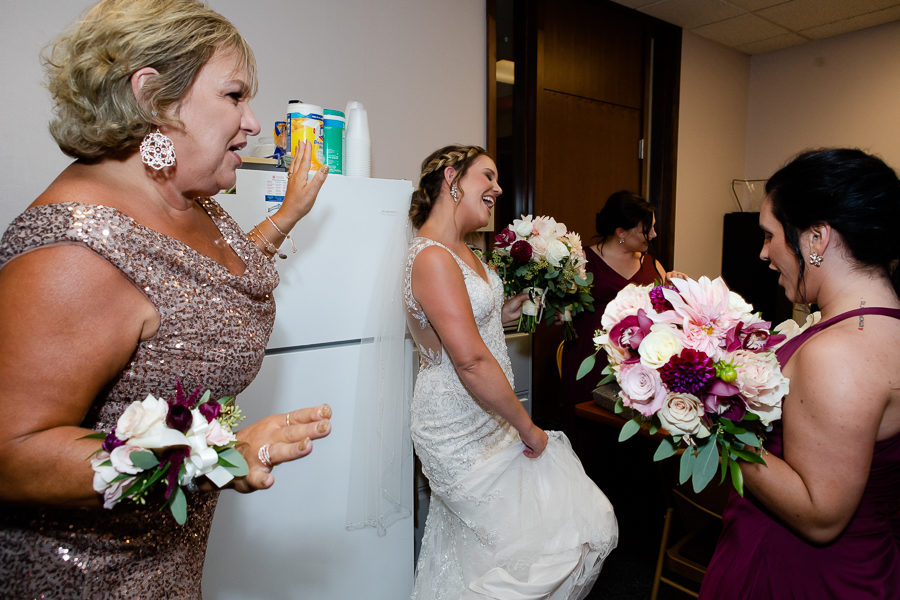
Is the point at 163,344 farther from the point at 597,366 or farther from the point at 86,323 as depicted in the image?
the point at 597,366

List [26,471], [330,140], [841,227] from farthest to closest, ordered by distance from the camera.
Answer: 1. [330,140]
2. [841,227]
3. [26,471]

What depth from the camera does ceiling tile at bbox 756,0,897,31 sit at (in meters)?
3.67

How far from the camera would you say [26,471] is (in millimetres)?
759

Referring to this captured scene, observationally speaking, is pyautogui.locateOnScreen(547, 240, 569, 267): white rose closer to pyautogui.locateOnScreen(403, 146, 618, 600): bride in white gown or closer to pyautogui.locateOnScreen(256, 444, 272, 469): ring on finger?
pyautogui.locateOnScreen(403, 146, 618, 600): bride in white gown

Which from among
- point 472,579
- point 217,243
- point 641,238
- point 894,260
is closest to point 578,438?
point 641,238

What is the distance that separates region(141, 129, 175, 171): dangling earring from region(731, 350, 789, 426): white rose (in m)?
1.14

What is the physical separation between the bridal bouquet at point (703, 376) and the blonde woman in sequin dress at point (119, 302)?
2.09 feet

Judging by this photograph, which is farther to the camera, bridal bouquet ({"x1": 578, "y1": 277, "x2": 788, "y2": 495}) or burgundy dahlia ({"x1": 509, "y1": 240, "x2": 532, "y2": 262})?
burgundy dahlia ({"x1": 509, "y1": 240, "x2": 532, "y2": 262})

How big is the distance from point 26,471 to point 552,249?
192cm

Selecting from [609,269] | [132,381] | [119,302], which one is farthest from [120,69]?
[609,269]

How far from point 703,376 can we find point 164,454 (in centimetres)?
93

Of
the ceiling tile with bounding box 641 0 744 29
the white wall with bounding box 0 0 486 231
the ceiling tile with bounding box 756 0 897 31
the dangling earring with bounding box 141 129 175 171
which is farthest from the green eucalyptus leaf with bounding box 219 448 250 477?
the ceiling tile with bounding box 756 0 897 31

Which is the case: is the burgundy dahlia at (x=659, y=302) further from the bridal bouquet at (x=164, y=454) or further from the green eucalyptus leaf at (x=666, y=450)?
Result: the bridal bouquet at (x=164, y=454)

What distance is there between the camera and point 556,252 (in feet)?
7.52
